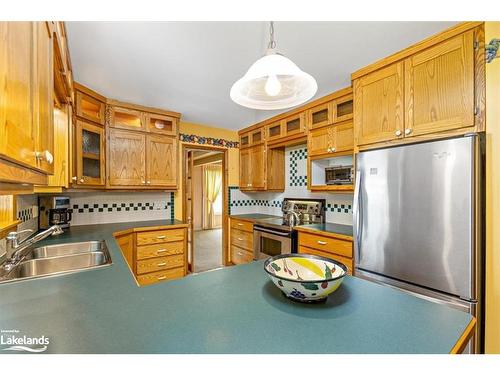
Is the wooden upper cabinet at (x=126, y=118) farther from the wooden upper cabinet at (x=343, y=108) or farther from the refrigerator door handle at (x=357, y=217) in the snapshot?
the refrigerator door handle at (x=357, y=217)

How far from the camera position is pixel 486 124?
1384 mm

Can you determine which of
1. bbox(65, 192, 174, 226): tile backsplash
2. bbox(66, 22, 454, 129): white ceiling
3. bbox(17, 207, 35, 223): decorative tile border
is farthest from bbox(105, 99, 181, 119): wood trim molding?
bbox(17, 207, 35, 223): decorative tile border

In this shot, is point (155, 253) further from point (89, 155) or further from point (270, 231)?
point (270, 231)

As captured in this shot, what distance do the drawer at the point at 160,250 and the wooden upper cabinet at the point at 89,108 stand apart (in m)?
1.48

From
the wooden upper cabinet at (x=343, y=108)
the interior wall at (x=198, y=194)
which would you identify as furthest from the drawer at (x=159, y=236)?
the interior wall at (x=198, y=194)

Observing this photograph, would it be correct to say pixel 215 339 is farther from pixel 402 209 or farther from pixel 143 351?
pixel 402 209

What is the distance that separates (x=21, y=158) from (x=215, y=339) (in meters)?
0.69

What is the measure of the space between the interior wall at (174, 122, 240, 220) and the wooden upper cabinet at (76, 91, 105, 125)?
43.3 inches

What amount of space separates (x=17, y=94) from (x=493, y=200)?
2.22 metres

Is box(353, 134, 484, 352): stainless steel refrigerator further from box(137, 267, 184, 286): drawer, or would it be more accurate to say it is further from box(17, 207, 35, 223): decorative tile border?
box(17, 207, 35, 223): decorative tile border

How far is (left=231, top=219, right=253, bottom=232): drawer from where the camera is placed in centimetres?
335
